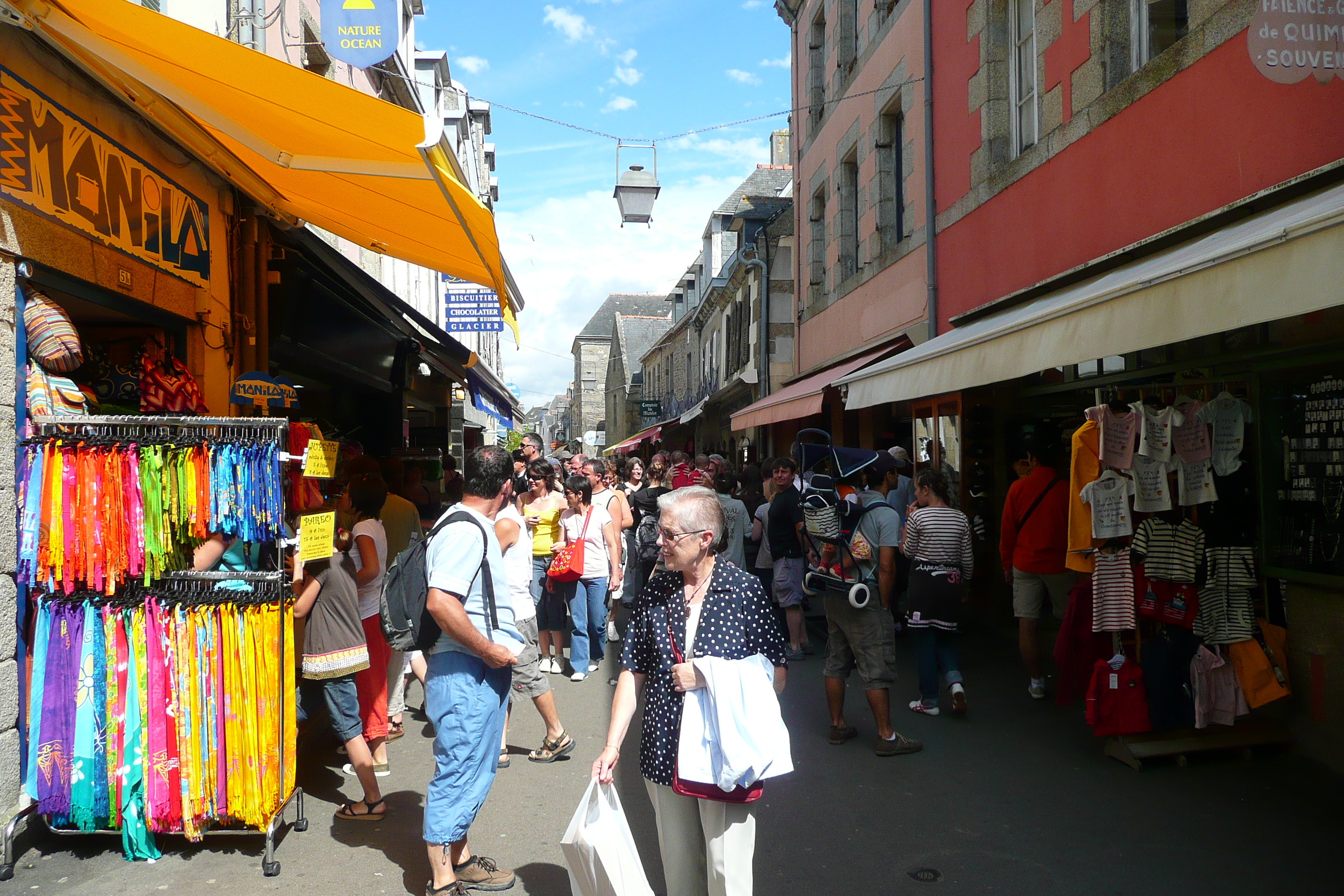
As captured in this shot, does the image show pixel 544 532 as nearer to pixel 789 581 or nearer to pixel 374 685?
pixel 789 581

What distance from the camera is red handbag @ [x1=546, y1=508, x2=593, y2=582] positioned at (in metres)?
A: 6.93

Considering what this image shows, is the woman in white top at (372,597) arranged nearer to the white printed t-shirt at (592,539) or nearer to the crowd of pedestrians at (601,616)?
the crowd of pedestrians at (601,616)

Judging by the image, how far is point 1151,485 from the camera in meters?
5.05

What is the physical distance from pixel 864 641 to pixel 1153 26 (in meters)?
4.89

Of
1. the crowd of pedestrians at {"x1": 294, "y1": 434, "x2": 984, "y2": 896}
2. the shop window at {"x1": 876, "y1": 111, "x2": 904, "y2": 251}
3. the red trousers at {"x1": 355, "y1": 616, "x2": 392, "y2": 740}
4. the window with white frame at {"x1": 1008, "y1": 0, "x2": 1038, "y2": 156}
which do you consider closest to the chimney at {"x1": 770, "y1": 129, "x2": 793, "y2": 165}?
the shop window at {"x1": 876, "y1": 111, "x2": 904, "y2": 251}

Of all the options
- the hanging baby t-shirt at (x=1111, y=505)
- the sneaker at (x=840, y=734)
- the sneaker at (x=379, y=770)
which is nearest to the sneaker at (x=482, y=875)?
the sneaker at (x=379, y=770)

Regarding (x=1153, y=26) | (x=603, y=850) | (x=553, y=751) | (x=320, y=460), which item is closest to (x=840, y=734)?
(x=553, y=751)

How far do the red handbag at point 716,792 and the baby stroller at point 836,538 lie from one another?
2.56 meters

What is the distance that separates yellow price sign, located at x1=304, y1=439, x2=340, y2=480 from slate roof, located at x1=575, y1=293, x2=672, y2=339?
2057 inches

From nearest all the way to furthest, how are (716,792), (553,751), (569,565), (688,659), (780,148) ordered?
(716,792)
(688,659)
(553,751)
(569,565)
(780,148)

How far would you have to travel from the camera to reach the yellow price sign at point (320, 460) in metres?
3.94

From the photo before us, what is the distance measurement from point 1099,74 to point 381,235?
17.7ft

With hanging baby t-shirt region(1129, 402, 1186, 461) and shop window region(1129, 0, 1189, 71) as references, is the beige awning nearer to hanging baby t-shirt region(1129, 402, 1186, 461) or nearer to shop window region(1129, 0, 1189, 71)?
hanging baby t-shirt region(1129, 402, 1186, 461)

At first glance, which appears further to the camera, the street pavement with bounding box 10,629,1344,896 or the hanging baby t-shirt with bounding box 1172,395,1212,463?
the hanging baby t-shirt with bounding box 1172,395,1212,463
